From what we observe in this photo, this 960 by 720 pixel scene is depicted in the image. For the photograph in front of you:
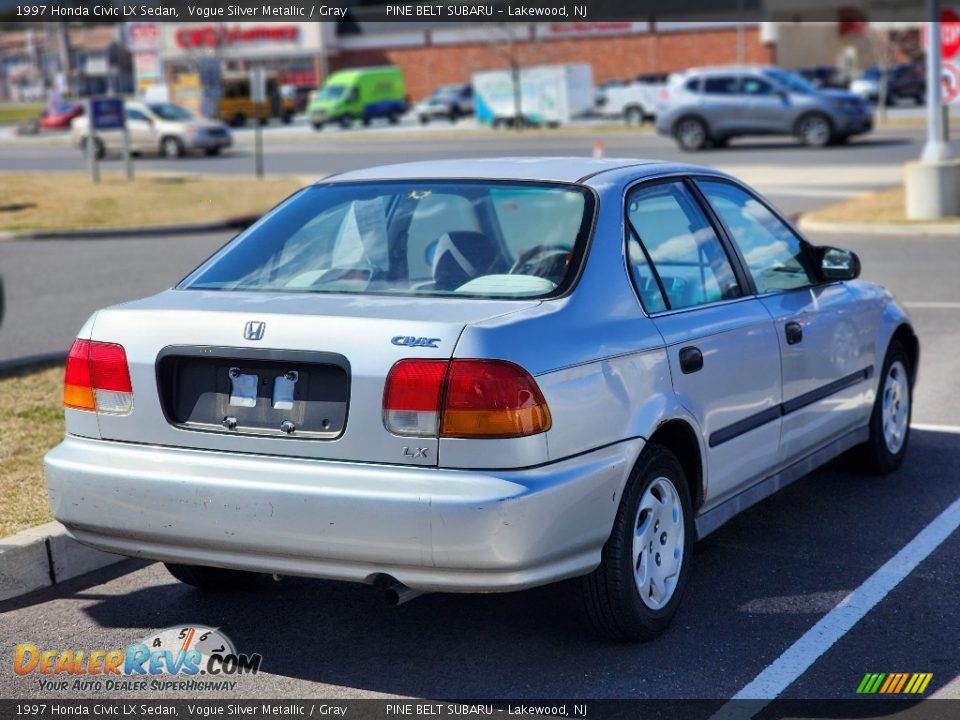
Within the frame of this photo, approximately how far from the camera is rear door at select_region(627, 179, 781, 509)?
4.73m

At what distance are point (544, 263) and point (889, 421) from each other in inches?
107

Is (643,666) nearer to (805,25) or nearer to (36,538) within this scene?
(36,538)

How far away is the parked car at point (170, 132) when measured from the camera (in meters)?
41.5

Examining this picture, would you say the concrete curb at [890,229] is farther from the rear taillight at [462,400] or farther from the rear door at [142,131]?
the rear door at [142,131]

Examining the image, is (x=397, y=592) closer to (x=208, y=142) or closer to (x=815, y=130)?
(x=815, y=130)

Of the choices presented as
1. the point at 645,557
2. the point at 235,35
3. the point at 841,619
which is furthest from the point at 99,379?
the point at 235,35

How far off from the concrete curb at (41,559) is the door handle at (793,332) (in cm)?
289

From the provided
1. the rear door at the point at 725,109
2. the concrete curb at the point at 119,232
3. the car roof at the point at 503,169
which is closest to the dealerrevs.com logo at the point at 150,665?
the car roof at the point at 503,169

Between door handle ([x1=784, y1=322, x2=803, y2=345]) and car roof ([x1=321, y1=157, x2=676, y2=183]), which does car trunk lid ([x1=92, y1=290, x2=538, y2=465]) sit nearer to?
car roof ([x1=321, y1=157, x2=676, y2=183])

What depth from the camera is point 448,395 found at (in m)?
3.94

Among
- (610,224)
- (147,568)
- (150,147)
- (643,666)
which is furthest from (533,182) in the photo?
(150,147)

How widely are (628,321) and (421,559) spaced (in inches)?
44.3

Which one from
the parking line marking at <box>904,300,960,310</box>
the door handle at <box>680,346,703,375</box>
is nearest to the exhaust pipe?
the door handle at <box>680,346,703,375</box>

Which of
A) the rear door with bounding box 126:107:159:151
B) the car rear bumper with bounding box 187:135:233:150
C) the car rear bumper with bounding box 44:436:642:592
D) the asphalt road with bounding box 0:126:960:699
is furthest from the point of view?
the rear door with bounding box 126:107:159:151
